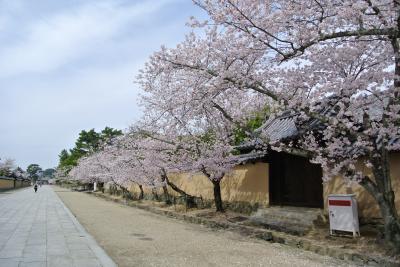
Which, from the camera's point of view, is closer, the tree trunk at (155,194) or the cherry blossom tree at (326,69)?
the cherry blossom tree at (326,69)

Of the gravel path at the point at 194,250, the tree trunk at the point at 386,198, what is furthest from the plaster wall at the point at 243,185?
the tree trunk at the point at 386,198

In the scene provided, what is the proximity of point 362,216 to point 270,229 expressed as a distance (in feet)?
10.6

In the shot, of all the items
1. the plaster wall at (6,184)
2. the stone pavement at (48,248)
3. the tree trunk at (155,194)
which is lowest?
the stone pavement at (48,248)

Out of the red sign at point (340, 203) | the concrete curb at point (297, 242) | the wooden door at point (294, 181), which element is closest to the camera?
the concrete curb at point (297, 242)

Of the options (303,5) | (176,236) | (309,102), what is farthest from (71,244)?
(303,5)

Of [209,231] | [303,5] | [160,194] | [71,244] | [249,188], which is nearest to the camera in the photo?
[303,5]

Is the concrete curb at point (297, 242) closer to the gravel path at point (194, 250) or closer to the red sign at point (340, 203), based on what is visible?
the gravel path at point (194, 250)

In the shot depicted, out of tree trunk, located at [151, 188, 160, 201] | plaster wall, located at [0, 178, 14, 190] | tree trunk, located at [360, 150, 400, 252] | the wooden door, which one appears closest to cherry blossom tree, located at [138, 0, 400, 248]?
tree trunk, located at [360, 150, 400, 252]

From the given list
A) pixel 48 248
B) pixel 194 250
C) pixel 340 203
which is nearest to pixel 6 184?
pixel 48 248

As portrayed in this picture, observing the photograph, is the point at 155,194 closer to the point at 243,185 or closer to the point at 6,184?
the point at 243,185

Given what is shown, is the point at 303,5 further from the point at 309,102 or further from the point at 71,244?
the point at 71,244

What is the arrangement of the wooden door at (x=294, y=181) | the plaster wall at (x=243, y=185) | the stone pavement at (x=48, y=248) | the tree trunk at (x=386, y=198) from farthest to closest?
1. the plaster wall at (x=243, y=185)
2. the wooden door at (x=294, y=181)
3. the tree trunk at (x=386, y=198)
4. the stone pavement at (x=48, y=248)

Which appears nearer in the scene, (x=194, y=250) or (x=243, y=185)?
(x=194, y=250)

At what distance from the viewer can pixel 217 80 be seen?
1097 centimetres
